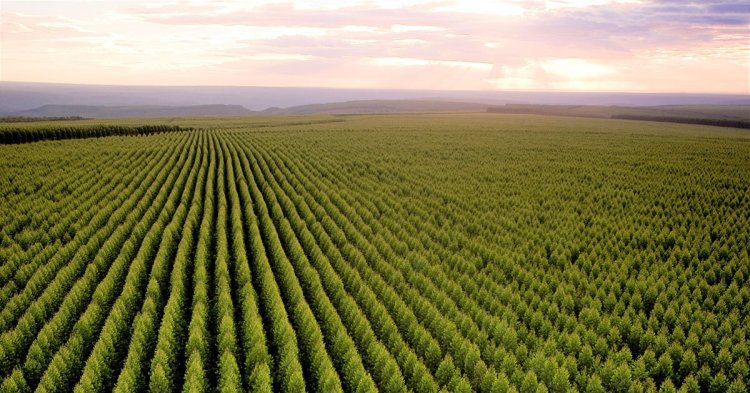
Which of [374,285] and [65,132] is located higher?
[65,132]

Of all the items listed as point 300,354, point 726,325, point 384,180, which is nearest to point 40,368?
point 300,354

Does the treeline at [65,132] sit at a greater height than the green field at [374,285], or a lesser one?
greater

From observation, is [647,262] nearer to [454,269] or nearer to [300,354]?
[454,269]

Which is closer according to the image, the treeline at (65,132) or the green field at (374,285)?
the green field at (374,285)

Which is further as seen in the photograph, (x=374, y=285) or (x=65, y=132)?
(x=65, y=132)
